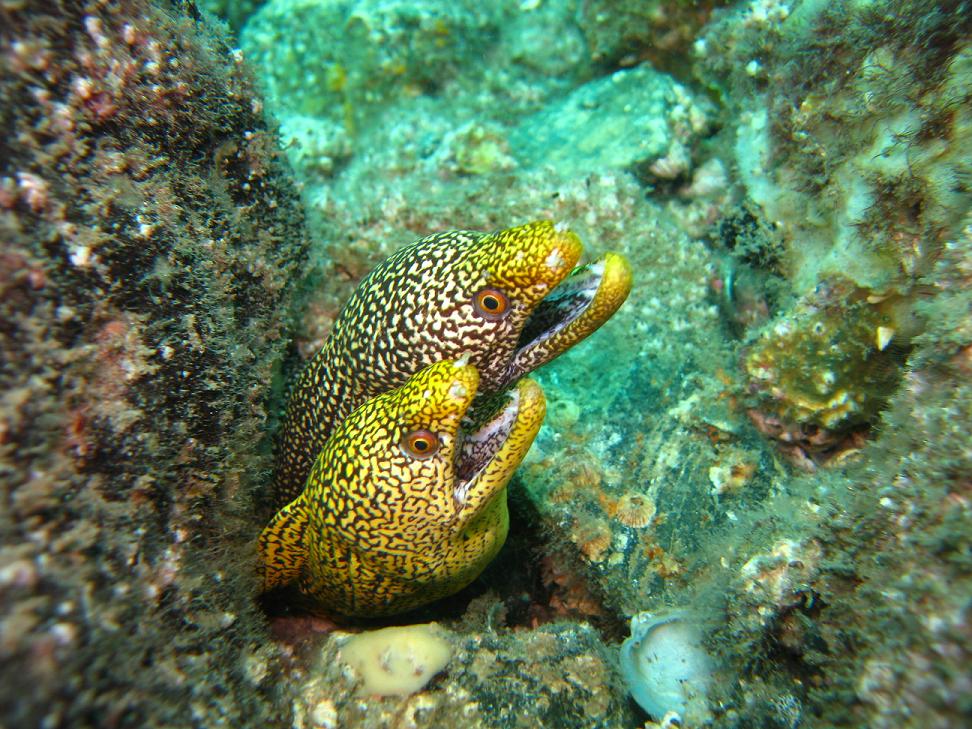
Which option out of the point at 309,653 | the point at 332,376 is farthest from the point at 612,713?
the point at 332,376

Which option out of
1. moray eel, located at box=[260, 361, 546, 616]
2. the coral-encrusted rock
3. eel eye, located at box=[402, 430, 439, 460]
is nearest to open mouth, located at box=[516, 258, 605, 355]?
moray eel, located at box=[260, 361, 546, 616]

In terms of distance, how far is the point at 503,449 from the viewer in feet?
8.41

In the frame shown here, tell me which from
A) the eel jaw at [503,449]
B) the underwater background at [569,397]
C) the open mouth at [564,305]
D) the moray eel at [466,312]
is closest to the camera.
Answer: the underwater background at [569,397]

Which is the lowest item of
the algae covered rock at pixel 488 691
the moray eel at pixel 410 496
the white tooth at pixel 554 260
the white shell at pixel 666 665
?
the white shell at pixel 666 665

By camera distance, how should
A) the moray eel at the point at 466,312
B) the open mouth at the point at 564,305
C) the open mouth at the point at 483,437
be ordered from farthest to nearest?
1. the open mouth at the point at 564,305
2. the open mouth at the point at 483,437
3. the moray eel at the point at 466,312

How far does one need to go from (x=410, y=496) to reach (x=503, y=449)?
19.3 inches

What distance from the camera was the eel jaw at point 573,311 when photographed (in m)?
2.84

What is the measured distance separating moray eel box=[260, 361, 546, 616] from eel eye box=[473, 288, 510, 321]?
380 mm

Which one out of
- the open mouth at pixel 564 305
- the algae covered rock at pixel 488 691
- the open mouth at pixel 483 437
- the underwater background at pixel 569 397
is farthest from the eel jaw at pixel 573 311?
the algae covered rock at pixel 488 691

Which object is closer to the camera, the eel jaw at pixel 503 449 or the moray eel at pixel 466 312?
the eel jaw at pixel 503 449

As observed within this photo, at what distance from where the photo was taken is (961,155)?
8.70ft

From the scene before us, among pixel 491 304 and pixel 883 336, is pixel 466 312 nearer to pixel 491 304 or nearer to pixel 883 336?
pixel 491 304

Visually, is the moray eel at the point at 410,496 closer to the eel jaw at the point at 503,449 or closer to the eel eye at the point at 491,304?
the eel jaw at the point at 503,449

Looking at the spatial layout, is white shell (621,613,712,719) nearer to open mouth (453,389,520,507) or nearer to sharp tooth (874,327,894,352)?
open mouth (453,389,520,507)
